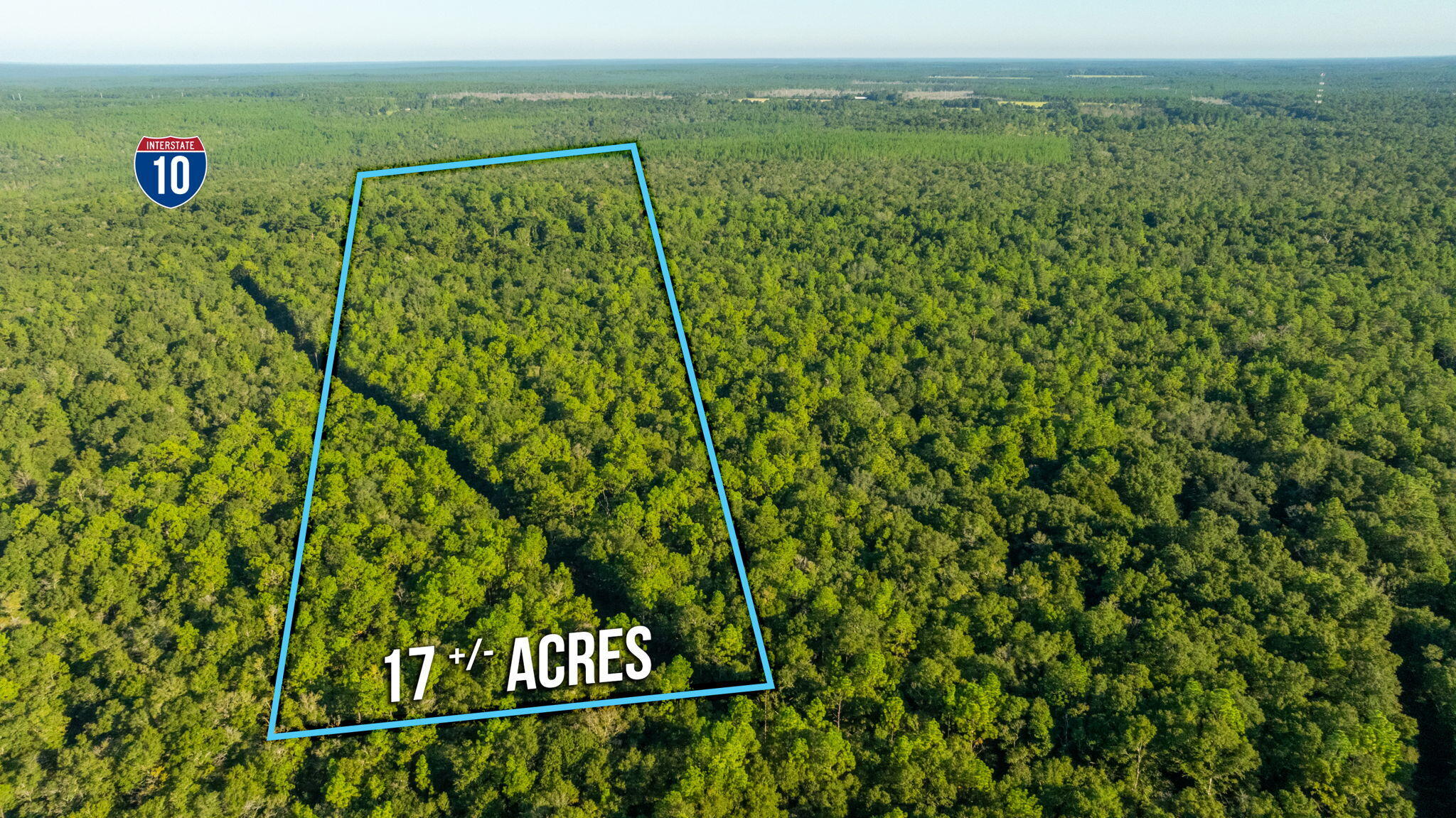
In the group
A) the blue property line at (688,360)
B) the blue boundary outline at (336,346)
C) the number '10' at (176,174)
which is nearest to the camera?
the blue boundary outline at (336,346)

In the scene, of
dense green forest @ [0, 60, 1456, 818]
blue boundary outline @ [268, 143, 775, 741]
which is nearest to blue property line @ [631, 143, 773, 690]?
blue boundary outline @ [268, 143, 775, 741]

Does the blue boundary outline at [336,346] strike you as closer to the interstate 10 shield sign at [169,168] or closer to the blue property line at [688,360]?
the blue property line at [688,360]

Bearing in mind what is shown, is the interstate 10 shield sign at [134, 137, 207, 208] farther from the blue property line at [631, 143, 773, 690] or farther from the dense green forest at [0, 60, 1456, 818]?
the blue property line at [631, 143, 773, 690]

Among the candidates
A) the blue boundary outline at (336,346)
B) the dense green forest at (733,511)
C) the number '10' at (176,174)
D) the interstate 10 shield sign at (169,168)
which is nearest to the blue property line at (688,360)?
the blue boundary outline at (336,346)

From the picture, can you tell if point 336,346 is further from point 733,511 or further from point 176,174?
point 733,511

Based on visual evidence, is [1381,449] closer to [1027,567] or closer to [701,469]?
[1027,567]

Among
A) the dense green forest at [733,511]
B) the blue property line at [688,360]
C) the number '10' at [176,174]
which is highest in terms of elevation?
the number '10' at [176,174]

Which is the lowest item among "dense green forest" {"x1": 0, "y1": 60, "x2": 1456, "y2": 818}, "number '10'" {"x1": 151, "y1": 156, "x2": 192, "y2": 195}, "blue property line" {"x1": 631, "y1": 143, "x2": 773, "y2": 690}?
"dense green forest" {"x1": 0, "y1": 60, "x2": 1456, "y2": 818}

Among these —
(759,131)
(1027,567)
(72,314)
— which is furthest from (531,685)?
(759,131)
